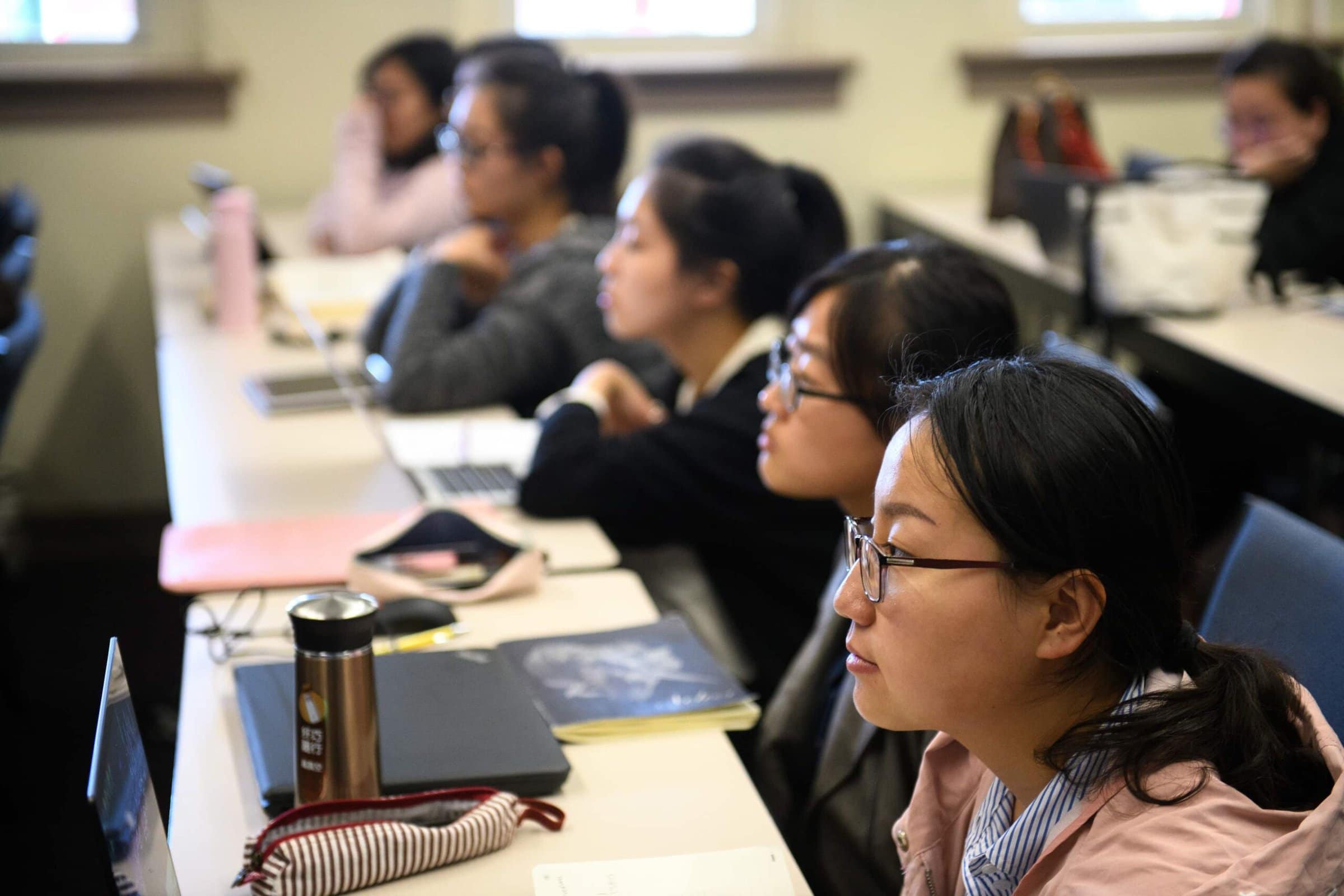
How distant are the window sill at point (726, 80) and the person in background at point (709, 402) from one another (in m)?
1.97

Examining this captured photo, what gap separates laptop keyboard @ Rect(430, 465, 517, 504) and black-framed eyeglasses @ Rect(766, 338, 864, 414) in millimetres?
512

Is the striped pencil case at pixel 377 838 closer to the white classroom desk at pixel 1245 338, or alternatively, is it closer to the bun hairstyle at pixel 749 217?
the bun hairstyle at pixel 749 217

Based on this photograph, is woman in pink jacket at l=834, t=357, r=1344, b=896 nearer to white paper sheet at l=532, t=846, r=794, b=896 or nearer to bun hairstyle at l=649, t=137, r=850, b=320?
white paper sheet at l=532, t=846, r=794, b=896

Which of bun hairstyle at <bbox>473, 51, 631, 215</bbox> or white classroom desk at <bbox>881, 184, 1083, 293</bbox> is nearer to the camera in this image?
bun hairstyle at <bbox>473, 51, 631, 215</bbox>

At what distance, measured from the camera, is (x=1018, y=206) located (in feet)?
12.1

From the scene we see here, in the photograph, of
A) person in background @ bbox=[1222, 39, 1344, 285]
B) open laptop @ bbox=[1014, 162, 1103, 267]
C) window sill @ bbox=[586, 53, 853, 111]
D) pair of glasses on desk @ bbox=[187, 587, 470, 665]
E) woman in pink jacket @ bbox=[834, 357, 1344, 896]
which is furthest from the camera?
window sill @ bbox=[586, 53, 853, 111]

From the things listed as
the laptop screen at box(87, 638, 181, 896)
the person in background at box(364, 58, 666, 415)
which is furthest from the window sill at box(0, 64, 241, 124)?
the laptop screen at box(87, 638, 181, 896)

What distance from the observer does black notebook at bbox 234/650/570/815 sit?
1.20 metres

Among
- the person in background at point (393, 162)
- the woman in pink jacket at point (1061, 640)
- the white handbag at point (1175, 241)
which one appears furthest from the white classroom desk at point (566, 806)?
the person in background at point (393, 162)

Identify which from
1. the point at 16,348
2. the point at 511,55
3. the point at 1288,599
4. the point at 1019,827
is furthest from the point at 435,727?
the point at 511,55

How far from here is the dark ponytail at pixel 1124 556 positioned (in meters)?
0.89

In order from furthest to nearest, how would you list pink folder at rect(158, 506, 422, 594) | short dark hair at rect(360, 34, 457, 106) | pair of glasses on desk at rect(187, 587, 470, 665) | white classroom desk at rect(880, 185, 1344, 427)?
short dark hair at rect(360, 34, 457, 106)
white classroom desk at rect(880, 185, 1344, 427)
pink folder at rect(158, 506, 422, 594)
pair of glasses on desk at rect(187, 587, 470, 665)

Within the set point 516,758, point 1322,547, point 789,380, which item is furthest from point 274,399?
point 1322,547

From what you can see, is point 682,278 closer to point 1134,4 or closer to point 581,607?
point 581,607
